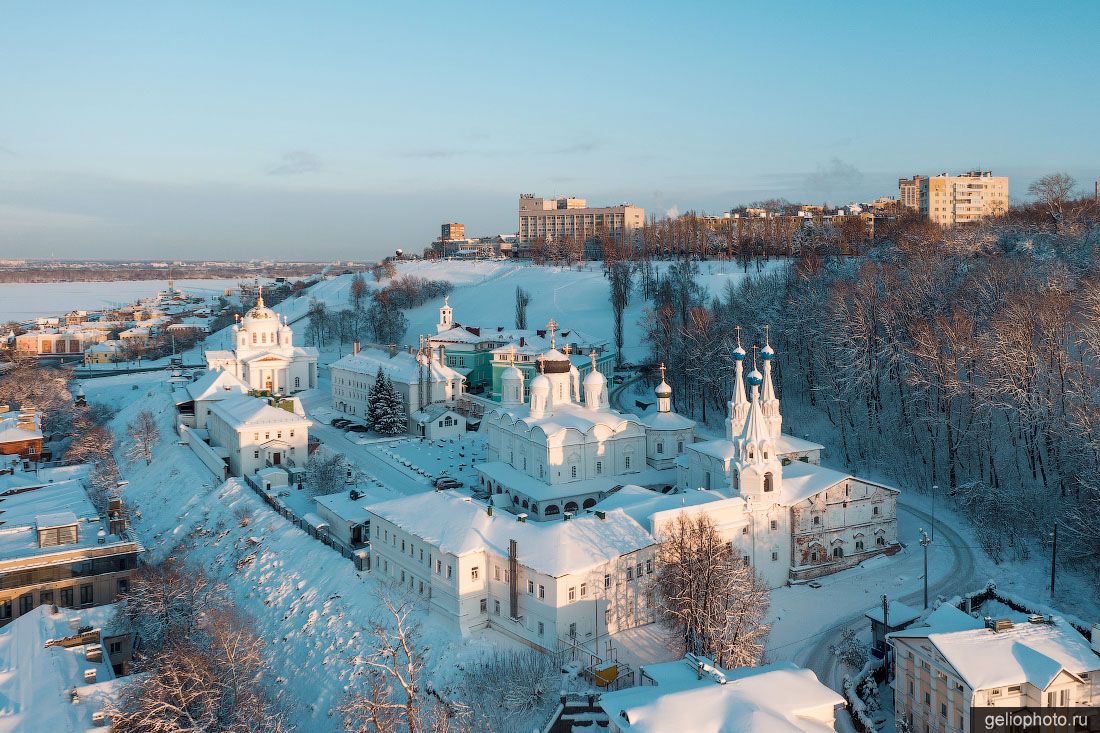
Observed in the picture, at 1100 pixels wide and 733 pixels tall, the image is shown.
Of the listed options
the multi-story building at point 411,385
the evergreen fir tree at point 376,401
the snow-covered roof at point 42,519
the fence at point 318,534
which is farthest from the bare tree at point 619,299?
the snow-covered roof at point 42,519

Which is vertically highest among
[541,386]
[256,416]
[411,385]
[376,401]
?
[541,386]

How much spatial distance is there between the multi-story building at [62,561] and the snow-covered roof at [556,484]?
13.5m

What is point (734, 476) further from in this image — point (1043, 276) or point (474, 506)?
point (1043, 276)

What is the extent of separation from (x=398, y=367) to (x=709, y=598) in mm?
33633

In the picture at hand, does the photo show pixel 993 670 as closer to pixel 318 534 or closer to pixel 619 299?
pixel 318 534

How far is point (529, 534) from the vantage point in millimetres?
25359

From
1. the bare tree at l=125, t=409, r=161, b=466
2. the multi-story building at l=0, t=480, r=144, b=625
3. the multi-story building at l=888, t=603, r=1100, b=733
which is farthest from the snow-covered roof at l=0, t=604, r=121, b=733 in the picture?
the bare tree at l=125, t=409, r=161, b=466

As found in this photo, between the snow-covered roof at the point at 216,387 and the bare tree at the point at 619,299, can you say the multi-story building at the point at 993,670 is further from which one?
the bare tree at the point at 619,299

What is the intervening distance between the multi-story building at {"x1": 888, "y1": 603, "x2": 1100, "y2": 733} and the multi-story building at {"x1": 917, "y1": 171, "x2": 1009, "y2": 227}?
82622 mm

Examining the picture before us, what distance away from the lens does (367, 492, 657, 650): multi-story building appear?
23.8m

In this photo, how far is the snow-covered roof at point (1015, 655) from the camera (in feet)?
58.4

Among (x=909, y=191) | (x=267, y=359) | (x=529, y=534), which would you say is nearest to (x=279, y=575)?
(x=529, y=534)

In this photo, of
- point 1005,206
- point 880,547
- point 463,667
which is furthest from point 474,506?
point 1005,206

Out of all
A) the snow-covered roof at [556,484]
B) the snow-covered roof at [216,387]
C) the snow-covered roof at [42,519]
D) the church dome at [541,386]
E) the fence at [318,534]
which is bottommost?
the fence at [318,534]
